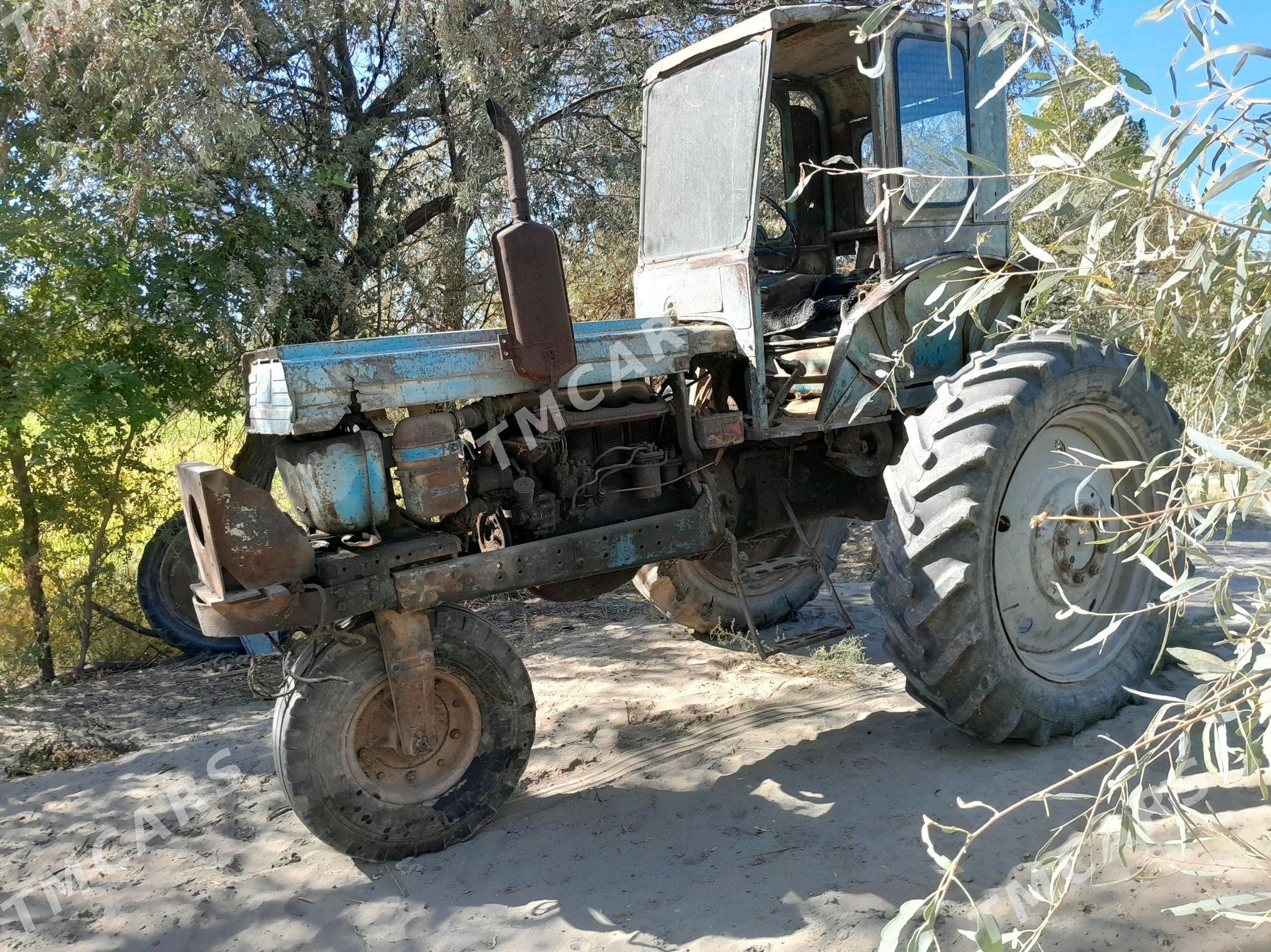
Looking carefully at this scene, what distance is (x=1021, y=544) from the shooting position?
383 cm

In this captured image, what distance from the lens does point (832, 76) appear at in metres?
5.15

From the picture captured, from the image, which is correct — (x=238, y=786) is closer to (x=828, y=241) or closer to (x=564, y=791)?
(x=564, y=791)

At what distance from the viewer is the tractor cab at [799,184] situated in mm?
4023

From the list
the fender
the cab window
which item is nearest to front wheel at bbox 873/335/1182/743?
→ the fender

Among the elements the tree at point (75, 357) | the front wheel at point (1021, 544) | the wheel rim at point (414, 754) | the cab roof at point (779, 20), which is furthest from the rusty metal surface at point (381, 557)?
the tree at point (75, 357)

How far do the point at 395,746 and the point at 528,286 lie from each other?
1563mm

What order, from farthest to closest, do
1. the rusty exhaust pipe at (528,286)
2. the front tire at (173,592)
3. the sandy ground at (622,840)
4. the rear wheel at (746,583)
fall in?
the front tire at (173,592) → the rear wheel at (746,583) → the rusty exhaust pipe at (528,286) → the sandy ground at (622,840)

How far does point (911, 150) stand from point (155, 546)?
4544 mm

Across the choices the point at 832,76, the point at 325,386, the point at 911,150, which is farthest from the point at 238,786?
the point at 832,76

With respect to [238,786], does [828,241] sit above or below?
above

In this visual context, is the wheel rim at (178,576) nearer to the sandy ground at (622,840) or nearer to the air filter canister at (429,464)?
the sandy ground at (622,840)

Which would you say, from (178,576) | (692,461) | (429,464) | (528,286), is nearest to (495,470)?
(429,464)

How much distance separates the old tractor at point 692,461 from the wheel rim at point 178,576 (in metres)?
2.66

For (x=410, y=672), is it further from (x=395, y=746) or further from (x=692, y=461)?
(x=692, y=461)
